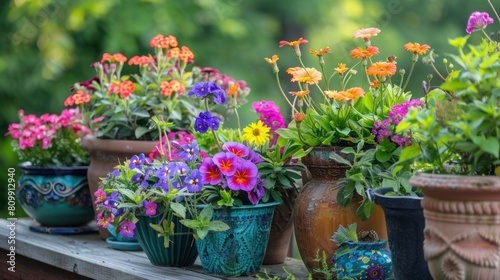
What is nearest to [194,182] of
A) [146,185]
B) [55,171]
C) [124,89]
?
[146,185]

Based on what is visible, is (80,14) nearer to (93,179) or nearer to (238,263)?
(93,179)

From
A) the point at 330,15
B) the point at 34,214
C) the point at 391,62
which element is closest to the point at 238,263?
the point at 391,62

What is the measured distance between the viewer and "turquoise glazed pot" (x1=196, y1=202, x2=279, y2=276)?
6.53 ft

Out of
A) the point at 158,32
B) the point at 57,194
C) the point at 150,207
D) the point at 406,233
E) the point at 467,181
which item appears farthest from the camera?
the point at 158,32

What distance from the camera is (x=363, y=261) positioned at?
182cm

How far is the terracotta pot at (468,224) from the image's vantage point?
1.36m

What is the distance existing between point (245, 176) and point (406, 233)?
50 cm

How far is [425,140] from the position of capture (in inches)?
56.5

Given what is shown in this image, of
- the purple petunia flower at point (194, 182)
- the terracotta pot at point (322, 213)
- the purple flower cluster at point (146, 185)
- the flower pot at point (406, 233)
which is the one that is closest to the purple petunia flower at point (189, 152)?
the purple flower cluster at point (146, 185)

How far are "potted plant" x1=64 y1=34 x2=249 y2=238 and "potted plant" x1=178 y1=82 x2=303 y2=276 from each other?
0.49 metres

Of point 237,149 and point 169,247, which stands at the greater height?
point 237,149

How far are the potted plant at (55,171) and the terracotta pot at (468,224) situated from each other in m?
1.65

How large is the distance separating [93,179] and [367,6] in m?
5.35

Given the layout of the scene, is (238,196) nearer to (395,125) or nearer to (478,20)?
(395,125)
